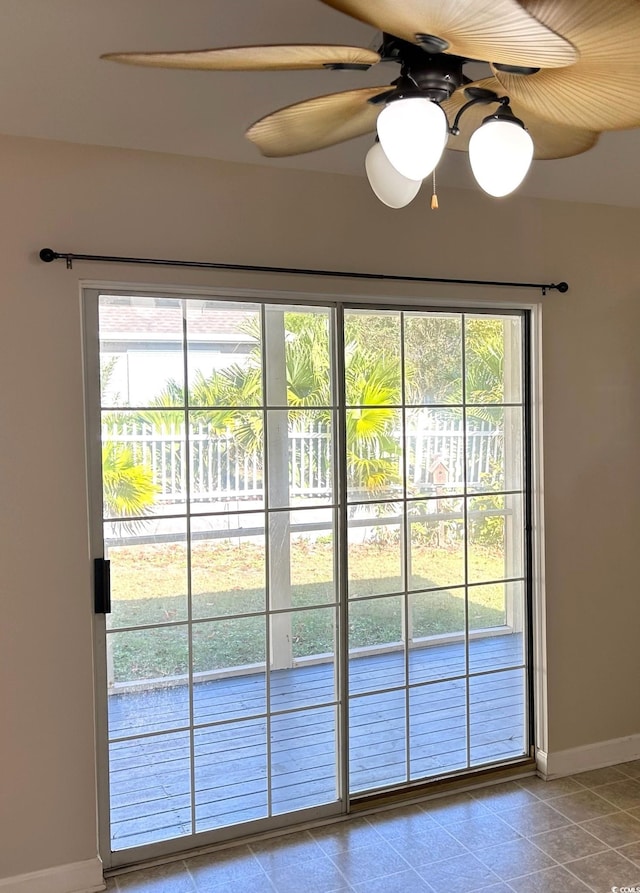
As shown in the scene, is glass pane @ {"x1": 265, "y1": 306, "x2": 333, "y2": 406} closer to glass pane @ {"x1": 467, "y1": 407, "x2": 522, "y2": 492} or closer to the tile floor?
glass pane @ {"x1": 467, "y1": 407, "x2": 522, "y2": 492}

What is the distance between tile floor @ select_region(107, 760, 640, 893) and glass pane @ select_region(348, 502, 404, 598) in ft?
2.98

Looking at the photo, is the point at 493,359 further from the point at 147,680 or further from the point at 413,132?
the point at 413,132

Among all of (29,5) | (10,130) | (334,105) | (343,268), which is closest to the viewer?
(334,105)

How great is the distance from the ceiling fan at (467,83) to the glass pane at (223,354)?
1096mm

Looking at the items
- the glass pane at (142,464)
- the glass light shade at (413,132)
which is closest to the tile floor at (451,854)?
the glass pane at (142,464)

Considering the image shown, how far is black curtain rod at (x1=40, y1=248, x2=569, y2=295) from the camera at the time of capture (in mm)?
2523

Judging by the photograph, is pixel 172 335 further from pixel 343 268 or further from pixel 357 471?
pixel 357 471

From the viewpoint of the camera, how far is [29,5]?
1.83 metres

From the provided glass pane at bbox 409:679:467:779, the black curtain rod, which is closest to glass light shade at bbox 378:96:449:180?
the black curtain rod

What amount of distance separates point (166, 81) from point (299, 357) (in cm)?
108

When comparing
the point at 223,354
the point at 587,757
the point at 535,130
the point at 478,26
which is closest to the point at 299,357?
the point at 223,354

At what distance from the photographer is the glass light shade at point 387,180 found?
5.11ft

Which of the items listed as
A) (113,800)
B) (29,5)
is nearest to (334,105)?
(29,5)

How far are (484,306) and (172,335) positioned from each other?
136 cm
